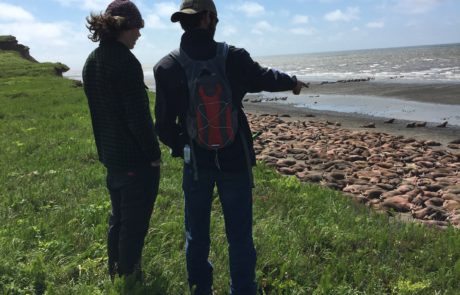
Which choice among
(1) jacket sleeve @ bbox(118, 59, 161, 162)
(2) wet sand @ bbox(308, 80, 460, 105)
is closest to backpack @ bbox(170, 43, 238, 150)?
Answer: (1) jacket sleeve @ bbox(118, 59, 161, 162)

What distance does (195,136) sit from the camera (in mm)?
3424

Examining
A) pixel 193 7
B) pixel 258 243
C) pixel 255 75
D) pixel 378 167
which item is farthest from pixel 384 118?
pixel 193 7

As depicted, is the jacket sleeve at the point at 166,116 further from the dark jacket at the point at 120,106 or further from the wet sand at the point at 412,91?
the wet sand at the point at 412,91

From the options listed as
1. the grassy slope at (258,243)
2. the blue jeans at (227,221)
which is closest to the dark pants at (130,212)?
the grassy slope at (258,243)

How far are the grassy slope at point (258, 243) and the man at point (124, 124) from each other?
52cm

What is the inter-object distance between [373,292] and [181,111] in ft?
8.08

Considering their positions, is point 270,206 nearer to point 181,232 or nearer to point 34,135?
point 181,232

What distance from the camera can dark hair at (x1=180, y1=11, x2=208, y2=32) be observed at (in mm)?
3291

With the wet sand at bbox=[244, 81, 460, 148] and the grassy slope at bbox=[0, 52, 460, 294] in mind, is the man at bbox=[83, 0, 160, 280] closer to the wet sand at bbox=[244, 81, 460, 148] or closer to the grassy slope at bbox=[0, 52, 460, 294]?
the grassy slope at bbox=[0, 52, 460, 294]

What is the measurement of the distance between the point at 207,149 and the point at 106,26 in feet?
4.14

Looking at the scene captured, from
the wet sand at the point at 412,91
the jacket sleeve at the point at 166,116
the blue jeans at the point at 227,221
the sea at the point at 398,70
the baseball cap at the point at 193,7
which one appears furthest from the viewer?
the sea at the point at 398,70

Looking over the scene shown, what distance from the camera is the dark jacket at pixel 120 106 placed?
3.60 meters

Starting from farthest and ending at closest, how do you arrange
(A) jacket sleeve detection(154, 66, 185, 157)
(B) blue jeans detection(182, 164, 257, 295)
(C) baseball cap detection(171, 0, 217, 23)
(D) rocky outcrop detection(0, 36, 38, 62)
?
(D) rocky outcrop detection(0, 36, 38, 62) < (B) blue jeans detection(182, 164, 257, 295) < (A) jacket sleeve detection(154, 66, 185, 157) < (C) baseball cap detection(171, 0, 217, 23)

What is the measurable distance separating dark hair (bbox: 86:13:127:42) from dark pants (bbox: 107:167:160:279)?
1117 millimetres
